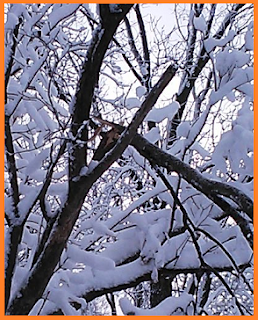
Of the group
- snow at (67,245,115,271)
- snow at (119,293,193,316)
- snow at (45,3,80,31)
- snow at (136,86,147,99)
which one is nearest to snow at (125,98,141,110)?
snow at (136,86,147,99)

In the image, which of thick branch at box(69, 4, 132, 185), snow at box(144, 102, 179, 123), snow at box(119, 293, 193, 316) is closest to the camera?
thick branch at box(69, 4, 132, 185)

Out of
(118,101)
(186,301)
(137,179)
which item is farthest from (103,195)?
(186,301)

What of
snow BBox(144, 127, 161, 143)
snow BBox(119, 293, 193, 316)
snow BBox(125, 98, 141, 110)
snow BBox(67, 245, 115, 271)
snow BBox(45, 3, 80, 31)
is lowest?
snow BBox(119, 293, 193, 316)

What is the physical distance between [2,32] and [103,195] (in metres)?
2.40

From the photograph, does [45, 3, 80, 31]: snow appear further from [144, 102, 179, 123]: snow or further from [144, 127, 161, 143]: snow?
[144, 127, 161, 143]: snow

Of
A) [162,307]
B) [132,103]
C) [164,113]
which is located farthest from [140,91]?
[162,307]

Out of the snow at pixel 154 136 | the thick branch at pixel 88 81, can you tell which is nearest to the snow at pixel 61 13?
the thick branch at pixel 88 81

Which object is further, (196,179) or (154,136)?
(154,136)

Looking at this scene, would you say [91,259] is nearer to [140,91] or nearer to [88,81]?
[88,81]

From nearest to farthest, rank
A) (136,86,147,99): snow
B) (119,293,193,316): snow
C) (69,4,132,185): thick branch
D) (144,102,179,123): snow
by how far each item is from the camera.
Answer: (69,4,132,185): thick branch < (119,293,193,316): snow < (144,102,179,123): snow < (136,86,147,99): snow

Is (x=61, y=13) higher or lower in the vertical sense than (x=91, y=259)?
higher

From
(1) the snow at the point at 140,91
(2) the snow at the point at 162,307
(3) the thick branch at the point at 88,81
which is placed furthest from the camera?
(1) the snow at the point at 140,91

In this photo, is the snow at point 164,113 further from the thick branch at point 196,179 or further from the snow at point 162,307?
the snow at point 162,307

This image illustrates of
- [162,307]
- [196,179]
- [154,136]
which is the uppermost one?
[154,136]
